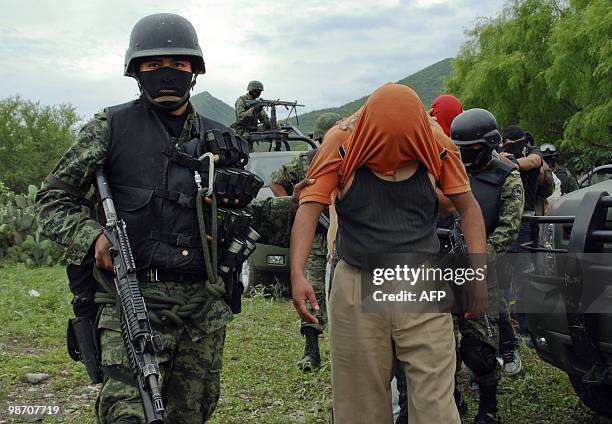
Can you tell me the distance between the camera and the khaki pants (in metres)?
3.01

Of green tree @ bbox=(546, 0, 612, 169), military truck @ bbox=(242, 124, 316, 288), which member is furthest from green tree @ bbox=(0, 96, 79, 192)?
military truck @ bbox=(242, 124, 316, 288)

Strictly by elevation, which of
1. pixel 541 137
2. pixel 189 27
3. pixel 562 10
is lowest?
pixel 541 137

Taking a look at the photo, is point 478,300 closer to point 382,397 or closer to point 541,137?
point 382,397

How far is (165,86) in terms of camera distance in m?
3.23

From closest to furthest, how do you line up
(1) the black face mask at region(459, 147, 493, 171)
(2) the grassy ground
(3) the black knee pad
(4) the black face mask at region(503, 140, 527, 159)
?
(3) the black knee pad, (1) the black face mask at region(459, 147, 493, 171), (2) the grassy ground, (4) the black face mask at region(503, 140, 527, 159)

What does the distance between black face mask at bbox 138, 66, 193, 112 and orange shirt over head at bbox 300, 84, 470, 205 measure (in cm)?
63

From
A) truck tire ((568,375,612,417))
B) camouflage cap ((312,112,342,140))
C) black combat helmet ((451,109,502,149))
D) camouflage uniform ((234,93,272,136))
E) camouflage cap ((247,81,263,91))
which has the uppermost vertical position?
camouflage cap ((247,81,263,91))

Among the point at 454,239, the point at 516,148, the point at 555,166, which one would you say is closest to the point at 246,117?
the point at 555,166

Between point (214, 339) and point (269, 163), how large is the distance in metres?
6.36

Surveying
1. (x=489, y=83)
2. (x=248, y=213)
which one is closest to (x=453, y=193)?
(x=248, y=213)

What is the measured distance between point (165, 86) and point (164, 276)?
77cm

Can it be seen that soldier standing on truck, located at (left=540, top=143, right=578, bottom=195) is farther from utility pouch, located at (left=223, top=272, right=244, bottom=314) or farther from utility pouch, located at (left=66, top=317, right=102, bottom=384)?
utility pouch, located at (left=66, top=317, right=102, bottom=384)

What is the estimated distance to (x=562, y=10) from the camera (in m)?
25.0

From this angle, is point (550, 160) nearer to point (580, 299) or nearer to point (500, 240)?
point (500, 240)
